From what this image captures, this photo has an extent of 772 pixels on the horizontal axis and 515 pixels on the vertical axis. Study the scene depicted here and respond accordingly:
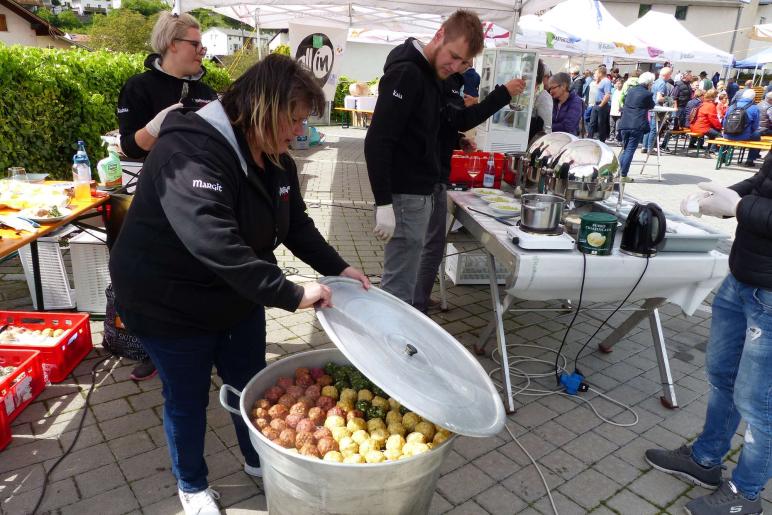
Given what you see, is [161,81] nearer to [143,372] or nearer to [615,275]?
[143,372]

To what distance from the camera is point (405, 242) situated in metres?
3.18

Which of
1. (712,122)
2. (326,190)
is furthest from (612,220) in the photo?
(712,122)

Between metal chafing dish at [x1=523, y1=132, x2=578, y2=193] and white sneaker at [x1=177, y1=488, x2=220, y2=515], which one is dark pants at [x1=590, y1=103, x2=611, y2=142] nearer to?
metal chafing dish at [x1=523, y1=132, x2=578, y2=193]

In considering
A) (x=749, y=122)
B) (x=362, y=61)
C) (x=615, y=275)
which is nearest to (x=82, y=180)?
(x=615, y=275)

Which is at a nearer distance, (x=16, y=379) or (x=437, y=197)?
(x=16, y=379)

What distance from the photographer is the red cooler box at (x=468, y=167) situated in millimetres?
3938

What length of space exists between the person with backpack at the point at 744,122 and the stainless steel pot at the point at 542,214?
11765 millimetres

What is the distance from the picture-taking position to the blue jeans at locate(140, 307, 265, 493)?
1.87 metres

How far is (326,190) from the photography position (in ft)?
27.3

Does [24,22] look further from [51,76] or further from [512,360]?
[512,360]

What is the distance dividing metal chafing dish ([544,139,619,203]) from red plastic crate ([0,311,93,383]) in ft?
10.1

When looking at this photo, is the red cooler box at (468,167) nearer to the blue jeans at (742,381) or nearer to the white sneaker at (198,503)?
the blue jeans at (742,381)

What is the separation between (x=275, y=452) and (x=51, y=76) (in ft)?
17.6

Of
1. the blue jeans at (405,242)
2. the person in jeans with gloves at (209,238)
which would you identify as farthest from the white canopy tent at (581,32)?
the person in jeans with gloves at (209,238)
